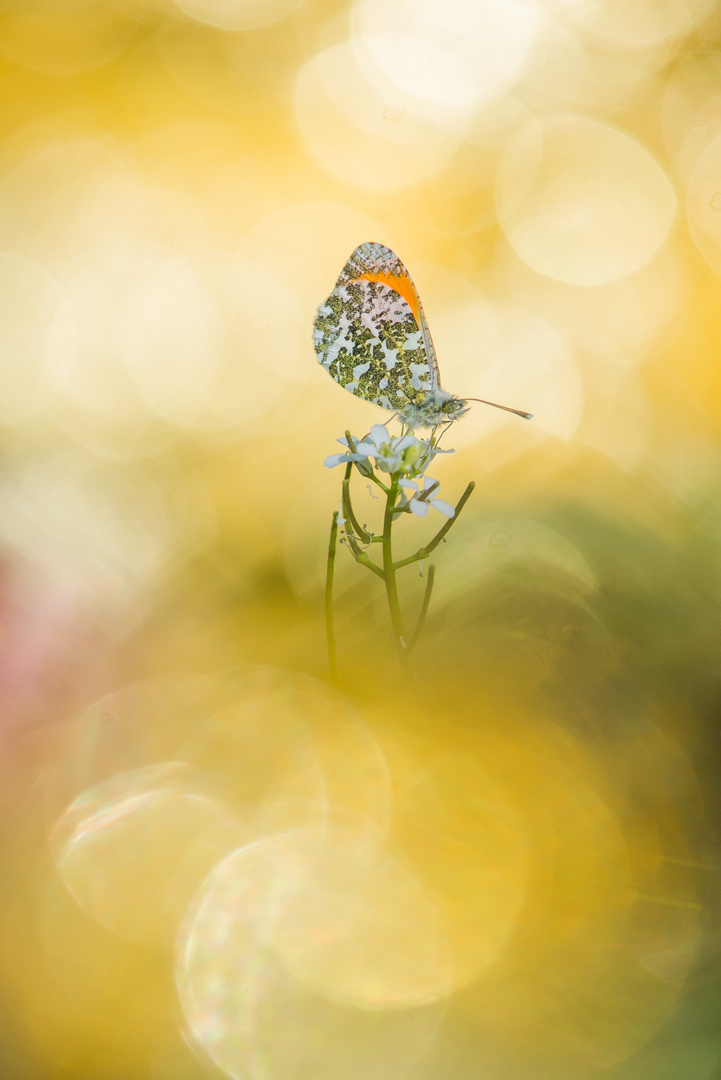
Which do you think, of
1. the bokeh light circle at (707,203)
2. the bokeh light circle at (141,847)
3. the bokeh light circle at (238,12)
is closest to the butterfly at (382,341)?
the bokeh light circle at (141,847)

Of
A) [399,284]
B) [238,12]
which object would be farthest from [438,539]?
[238,12]

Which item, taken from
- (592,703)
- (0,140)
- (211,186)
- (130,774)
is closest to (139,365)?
(211,186)

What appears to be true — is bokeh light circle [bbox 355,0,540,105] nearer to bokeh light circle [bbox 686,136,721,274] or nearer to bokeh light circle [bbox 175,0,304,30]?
bokeh light circle [bbox 175,0,304,30]

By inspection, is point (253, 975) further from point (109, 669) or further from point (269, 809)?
point (109, 669)

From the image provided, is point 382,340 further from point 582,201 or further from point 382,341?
point 582,201

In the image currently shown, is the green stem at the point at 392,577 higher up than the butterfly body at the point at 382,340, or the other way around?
the butterfly body at the point at 382,340

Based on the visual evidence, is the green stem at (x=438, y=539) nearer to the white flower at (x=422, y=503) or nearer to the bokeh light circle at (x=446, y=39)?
the white flower at (x=422, y=503)
